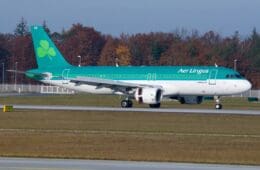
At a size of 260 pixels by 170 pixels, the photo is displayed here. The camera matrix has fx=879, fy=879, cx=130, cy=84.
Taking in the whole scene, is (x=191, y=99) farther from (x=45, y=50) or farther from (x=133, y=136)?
(x=133, y=136)

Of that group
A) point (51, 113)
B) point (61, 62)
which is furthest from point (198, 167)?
point (61, 62)

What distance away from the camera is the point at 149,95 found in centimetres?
5903

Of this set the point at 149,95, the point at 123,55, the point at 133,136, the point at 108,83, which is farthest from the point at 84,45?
the point at 133,136

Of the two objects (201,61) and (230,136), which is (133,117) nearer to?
(230,136)

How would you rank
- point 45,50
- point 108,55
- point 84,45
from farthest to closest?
point 84,45 → point 108,55 → point 45,50

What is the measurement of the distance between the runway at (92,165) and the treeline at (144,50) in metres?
105

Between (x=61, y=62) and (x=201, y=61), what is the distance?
214 feet

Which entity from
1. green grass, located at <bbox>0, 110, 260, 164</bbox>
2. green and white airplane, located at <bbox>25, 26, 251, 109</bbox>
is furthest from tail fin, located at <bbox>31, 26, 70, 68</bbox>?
green grass, located at <bbox>0, 110, 260, 164</bbox>

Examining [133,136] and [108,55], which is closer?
[133,136]

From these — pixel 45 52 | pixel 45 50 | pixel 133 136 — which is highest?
pixel 45 50

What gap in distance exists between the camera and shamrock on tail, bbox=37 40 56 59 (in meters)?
67.4

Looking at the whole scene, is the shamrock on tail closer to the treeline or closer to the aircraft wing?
the aircraft wing

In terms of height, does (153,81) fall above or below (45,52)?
below

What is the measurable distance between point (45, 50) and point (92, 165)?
4708 centimetres
